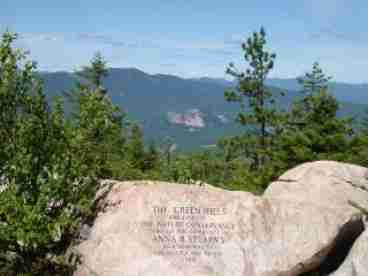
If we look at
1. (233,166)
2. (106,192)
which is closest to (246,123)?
(233,166)

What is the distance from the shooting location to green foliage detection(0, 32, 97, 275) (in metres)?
15.0

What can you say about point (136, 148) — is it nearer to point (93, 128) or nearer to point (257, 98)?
point (257, 98)

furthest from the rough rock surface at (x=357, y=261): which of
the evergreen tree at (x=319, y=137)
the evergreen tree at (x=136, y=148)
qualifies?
the evergreen tree at (x=136, y=148)

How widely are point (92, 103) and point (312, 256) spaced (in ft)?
24.5

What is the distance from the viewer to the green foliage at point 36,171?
15039 mm

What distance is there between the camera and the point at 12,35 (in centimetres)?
1584

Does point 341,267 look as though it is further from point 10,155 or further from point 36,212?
point 10,155

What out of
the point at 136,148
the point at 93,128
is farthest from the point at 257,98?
the point at 93,128

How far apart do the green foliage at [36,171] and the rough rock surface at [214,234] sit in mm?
888

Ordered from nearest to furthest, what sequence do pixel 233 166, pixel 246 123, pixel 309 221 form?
1. pixel 309 221
2. pixel 246 123
3. pixel 233 166

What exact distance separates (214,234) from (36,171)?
200 inches

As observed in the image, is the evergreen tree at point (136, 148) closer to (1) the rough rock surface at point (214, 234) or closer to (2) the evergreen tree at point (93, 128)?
(2) the evergreen tree at point (93, 128)

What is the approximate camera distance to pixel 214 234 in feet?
50.7

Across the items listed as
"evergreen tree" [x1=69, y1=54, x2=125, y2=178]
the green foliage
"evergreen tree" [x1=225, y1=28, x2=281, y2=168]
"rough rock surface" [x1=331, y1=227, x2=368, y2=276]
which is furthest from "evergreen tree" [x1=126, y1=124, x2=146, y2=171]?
"rough rock surface" [x1=331, y1=227, x2=368, y2=276]
